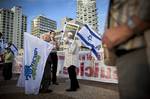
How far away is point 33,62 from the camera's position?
4.85 meters

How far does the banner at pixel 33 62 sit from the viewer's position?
4.85 m

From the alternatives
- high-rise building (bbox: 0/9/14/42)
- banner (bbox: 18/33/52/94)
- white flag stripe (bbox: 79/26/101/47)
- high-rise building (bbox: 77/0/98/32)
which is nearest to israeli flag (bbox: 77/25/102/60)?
white flag stripe (bbox: 79/26/101/47)

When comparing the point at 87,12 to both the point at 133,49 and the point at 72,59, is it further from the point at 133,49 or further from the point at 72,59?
the point at 133,49

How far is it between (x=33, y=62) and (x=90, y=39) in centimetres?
251

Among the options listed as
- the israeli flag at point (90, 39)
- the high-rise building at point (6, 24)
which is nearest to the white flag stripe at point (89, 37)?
the israeli flag at point (90, 39)

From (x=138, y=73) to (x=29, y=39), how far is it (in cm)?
435

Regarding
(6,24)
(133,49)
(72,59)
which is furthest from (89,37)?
(133,49)

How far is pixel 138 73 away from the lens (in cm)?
77

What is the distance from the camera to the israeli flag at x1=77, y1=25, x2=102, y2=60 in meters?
6.97

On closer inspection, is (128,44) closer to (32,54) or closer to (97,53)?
(32,54)

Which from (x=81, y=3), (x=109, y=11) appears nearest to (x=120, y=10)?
(x=109, y=11)

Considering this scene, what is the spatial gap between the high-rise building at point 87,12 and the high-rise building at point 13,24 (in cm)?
167

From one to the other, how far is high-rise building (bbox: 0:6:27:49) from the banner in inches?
140

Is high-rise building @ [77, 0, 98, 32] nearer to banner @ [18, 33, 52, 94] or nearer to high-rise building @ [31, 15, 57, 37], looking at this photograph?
high-rise building @ [31, 15, 57, 37]
